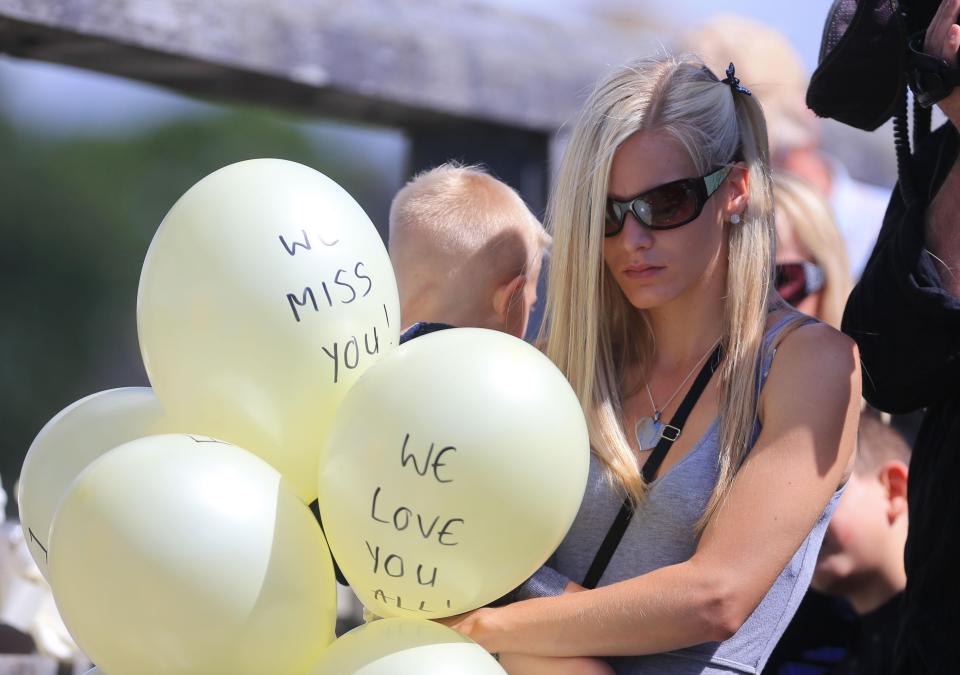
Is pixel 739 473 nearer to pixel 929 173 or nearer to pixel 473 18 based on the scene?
pixel 929 173

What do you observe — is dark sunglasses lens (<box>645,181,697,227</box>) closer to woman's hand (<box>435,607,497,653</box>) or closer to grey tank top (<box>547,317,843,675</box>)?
grey tank top (<box>547,317,843,675</box>)

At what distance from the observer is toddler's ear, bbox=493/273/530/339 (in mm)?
2172

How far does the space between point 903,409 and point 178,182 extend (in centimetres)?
959

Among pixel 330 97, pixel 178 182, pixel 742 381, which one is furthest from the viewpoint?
pixel 178 182

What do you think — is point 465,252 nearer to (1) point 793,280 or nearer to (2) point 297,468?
(2) point 297,468

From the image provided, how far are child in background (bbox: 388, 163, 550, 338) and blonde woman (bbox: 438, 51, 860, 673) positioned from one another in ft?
0.56

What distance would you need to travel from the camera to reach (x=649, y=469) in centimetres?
174

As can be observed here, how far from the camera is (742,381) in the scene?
66.9 inches

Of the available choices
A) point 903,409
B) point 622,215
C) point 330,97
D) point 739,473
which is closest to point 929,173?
point 903,409

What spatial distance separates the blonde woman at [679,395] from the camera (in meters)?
1.58

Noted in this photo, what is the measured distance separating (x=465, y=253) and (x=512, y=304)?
141 millimetres

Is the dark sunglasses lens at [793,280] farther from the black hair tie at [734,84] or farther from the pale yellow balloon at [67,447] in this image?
the pale yellow balloon at [67,447]

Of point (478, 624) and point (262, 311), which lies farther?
point (478, 624)

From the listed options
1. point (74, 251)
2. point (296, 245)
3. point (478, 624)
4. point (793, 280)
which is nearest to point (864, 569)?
point (793, 280)
